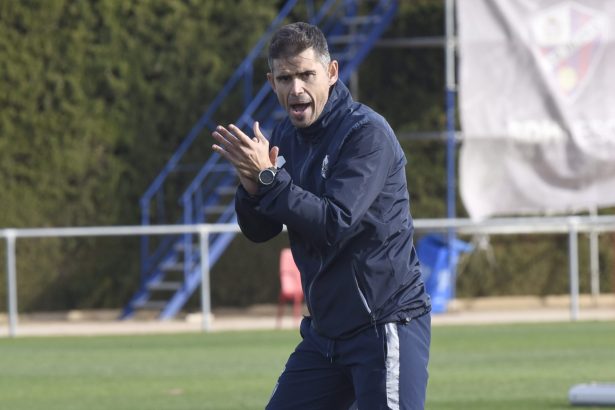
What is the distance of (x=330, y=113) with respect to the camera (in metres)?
5.44

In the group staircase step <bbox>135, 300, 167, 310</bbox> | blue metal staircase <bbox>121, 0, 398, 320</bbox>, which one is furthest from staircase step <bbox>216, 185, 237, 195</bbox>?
staircase step <bbox>135, 300, 167, 310</bbox>

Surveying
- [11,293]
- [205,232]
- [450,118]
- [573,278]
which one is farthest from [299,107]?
[450,118]

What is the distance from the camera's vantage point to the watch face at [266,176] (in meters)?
5.12

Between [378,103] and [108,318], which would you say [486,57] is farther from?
[108,318]

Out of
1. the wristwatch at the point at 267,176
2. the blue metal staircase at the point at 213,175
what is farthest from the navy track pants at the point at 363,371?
the blue metal staircase at the point at 213,175

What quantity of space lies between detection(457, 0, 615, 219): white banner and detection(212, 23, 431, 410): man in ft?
45.3

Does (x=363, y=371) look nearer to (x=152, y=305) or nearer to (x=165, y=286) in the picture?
(x=165, y=286)

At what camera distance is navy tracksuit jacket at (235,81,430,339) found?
204 inches

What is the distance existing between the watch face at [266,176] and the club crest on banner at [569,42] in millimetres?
14567

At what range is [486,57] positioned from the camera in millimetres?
19203

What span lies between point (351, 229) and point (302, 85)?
561mm

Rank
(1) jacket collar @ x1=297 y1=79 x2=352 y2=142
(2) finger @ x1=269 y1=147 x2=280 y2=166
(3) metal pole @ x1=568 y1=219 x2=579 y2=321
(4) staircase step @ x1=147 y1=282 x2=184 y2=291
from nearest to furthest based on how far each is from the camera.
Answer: (2) finger @ x1=269 y1=147 x2=280 y2=166
(1) jacket collar @ x1=297 y1=79 x2=352 y2=142
(3) metal pole @ x1=568 y1=219 x2=579 y2=321
(4) staircase step @ x1=147 y1=282 x2=184 y2=291

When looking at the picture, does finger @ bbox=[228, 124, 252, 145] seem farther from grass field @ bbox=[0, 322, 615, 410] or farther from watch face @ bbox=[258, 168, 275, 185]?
grass field @ bbox=[0, 322, 615, 410]

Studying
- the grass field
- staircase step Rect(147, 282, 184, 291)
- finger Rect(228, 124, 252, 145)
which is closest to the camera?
finger Rect(228, 124, 252, 145)
